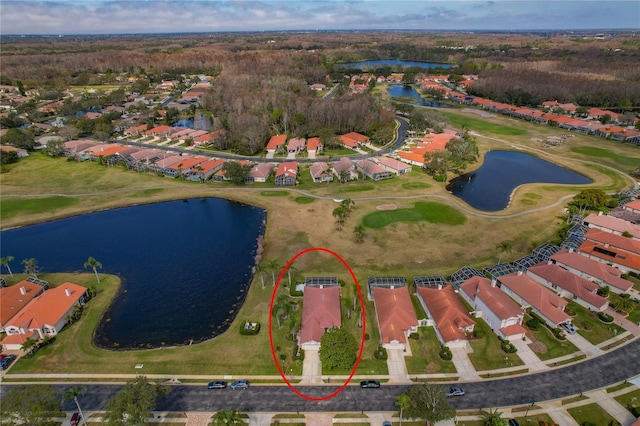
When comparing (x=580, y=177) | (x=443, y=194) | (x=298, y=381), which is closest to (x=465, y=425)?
(x=298, y=381)

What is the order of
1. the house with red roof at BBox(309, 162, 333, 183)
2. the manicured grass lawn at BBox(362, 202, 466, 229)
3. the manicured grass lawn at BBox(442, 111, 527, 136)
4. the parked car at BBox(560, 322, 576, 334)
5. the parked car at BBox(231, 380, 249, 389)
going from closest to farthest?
the parked car at BBox(231, 380, 249, 389)
the parked car at BBox(560, 322, 576, 334)
the manicured grass lawn at BBox(362, 202, 466, 229)
the house with red roof at BBox(309, 162, 333, 183)
the manicured grass lawn at BBox(442, 111, 527, 136)

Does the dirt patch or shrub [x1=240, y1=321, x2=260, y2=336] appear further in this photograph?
the dirt patch

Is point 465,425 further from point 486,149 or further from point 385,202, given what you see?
point 486,149

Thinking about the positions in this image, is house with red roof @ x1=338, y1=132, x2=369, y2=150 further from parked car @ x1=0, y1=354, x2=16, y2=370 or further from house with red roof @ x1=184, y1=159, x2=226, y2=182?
parked car @ x1=0, y1=354, x2=16, y2=370

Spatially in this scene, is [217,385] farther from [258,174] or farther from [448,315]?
[258,174]

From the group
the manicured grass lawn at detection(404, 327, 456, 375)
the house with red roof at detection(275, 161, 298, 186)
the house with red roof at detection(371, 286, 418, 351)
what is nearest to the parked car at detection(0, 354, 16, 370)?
the house with red roof at detection(371, 286, 418, 351)

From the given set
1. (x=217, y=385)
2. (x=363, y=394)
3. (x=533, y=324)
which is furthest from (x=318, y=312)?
(x=533, y=324)
